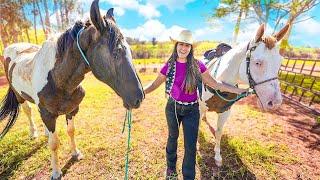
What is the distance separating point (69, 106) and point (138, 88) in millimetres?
1629

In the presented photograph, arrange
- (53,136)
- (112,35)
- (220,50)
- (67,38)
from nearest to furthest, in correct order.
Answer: (112,35), (67,38), (53,136), (220,50)

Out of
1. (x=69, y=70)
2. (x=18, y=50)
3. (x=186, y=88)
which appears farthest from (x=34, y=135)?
(x=186, y=88)

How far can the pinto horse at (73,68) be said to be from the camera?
2.17 metres

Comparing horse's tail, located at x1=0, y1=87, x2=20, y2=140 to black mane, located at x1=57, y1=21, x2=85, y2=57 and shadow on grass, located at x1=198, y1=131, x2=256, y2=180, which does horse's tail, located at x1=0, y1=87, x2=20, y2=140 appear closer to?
black mane, located at x1=57, y1=21, x2=85, y2=57

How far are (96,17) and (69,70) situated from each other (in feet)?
3.37

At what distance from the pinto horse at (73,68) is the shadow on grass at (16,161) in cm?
61

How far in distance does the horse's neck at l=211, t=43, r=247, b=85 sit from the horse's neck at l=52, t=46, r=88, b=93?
2033 millimetres

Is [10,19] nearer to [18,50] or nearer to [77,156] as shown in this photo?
[18,50]

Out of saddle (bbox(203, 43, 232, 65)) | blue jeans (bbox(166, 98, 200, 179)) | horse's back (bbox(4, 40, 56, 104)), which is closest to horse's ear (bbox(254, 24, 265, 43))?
blue jeans (bbox(166, 98, 200, 179))

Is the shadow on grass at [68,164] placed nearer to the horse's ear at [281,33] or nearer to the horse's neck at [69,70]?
the horse's neck at [69,70]

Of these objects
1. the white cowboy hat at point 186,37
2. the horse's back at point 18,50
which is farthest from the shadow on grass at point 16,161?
the white cowboy hat at point 186,37

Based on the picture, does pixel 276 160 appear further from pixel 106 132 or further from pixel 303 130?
pixel 106 132

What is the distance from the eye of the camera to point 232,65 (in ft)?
11.5

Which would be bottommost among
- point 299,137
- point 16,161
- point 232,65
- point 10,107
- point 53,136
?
point 16,161
